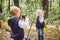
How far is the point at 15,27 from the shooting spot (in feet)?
8.63

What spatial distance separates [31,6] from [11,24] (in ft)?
1.54

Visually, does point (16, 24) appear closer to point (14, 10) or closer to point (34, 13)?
point (14, 10)

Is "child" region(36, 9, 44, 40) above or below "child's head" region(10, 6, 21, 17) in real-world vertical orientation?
below

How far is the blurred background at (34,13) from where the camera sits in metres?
2.86

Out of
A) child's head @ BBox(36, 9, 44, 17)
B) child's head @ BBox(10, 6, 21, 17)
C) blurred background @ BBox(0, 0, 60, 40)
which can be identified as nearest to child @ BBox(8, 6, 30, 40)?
child's head @ BBox(10, 6, 21, 17)

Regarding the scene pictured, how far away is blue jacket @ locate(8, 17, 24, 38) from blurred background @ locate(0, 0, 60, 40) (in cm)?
18

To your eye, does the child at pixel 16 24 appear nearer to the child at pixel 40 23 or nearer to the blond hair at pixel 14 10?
the blond hair at pixel 14 10

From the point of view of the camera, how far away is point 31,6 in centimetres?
293

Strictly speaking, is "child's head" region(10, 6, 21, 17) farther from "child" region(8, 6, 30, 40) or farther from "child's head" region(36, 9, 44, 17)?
"child's head" region(36, 9, 44, 17)

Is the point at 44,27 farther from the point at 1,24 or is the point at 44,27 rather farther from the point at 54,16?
the point at 1,24

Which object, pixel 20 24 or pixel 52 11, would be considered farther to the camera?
pixel 52 11

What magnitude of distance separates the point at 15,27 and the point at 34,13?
1.48 feet

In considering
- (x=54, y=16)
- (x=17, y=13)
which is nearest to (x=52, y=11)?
(x=54, y=16)

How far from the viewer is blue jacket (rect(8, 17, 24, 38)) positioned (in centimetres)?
255
